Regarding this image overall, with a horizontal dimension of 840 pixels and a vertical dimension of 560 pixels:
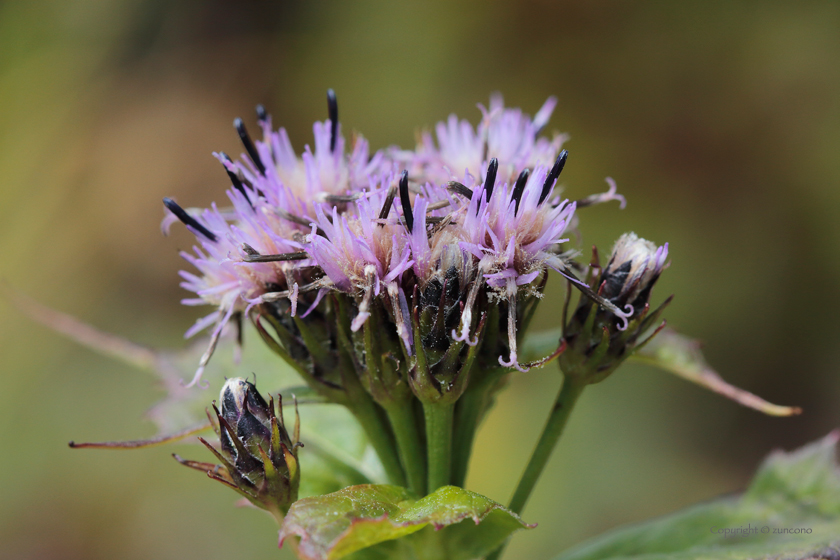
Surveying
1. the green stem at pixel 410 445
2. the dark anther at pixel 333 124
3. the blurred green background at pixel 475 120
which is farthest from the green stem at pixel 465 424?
the blurred green background at pixel 475 120

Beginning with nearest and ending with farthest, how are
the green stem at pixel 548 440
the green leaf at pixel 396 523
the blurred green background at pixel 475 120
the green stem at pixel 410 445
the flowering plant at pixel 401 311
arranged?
the green leaf at pixel 396 523
the flowering plant at pixel 401 311
the green stem at pixel 410 445
the green stem at pixel 548 440
the blurred green background at pixel 475 120

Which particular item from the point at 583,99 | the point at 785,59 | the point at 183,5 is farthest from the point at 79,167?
the point at 785,59

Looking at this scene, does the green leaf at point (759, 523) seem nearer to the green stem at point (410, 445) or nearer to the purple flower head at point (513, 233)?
the green stem at point (410, 445)

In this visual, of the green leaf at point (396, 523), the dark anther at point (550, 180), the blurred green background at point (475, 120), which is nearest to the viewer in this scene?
the green leaf at point (396, 523)

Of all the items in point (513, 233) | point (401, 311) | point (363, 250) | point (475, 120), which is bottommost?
point (401, 311)

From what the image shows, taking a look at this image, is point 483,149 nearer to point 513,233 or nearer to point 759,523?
point 513,233

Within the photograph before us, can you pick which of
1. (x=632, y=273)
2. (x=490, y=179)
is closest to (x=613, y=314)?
(x=632, y=273)

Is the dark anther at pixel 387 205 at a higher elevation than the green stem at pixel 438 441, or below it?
higher
